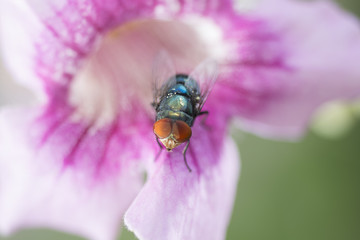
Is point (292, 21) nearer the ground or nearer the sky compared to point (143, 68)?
nearer the sky

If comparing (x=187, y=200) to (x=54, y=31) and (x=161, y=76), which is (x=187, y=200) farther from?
(x=54, y=31)

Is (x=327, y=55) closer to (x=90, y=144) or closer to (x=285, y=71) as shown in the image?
(x=285, y=71)

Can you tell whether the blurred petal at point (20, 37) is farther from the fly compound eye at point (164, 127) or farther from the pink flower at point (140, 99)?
the fly compound eye at point (164, 127)

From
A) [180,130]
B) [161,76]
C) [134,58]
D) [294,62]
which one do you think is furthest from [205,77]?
[134,58]

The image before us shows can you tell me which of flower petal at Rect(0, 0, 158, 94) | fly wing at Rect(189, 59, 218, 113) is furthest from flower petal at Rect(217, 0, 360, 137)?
flower petal at Rect(0, 0, 158, 94)

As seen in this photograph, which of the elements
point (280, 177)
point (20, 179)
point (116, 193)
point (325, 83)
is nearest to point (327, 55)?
point (325, 83)

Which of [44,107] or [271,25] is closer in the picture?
[44,107]

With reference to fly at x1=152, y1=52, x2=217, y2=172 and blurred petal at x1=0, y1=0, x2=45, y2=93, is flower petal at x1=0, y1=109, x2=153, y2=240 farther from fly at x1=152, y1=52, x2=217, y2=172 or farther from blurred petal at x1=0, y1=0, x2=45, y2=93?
fly at x1=152, y1=52, x2=217, y2=172
